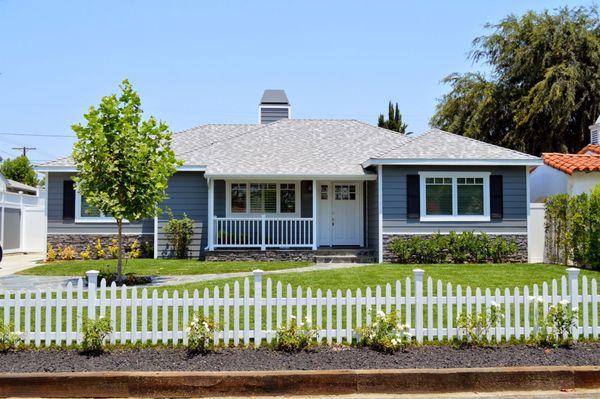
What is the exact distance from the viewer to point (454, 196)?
18406 mm

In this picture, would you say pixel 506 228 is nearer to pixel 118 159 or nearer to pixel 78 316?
pixel 118 159

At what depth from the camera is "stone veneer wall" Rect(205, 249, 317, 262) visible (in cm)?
1836

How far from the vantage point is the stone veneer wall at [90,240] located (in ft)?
65.0

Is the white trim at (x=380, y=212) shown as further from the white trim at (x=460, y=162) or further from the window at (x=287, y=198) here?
the window at (x=287, y=198)

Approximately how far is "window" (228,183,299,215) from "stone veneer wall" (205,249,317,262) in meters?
1.92

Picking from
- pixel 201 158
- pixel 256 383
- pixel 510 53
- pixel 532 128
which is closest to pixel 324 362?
pixel 256 383

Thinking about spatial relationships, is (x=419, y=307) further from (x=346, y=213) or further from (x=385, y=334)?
(x=346, y=213)

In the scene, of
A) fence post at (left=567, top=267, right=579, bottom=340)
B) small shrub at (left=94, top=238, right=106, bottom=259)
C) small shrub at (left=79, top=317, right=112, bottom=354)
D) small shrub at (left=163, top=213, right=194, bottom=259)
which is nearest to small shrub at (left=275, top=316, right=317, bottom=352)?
small shrub at (left=79, top=317, right=112, bottom=354)

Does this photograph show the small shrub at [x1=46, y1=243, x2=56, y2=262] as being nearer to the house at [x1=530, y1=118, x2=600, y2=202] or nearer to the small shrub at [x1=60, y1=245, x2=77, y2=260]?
the small shrub at [x1=60, y1=245, x2=77, y2=260]

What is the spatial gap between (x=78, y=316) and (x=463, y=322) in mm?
4677

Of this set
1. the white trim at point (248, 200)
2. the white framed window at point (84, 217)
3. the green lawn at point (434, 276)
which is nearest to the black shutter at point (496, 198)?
the green lawn at point (434, 276)

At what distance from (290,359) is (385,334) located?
1.19m

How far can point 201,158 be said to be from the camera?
2020 centimetres

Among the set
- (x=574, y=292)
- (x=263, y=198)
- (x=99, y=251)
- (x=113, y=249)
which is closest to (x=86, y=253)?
(x=99, y=251)
